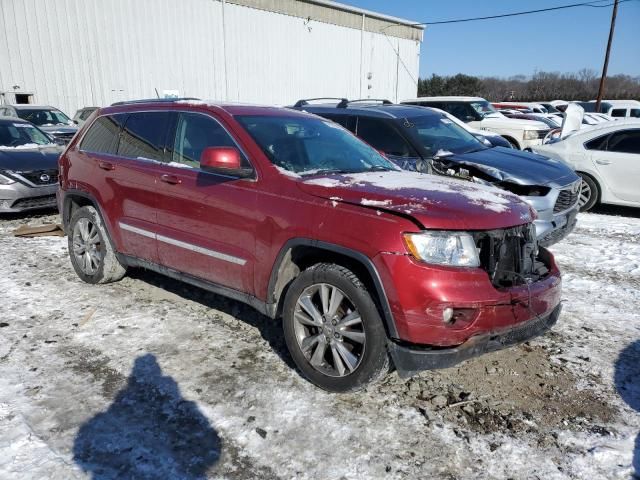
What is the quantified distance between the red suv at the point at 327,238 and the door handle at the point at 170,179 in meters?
0.01

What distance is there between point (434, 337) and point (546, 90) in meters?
71.5

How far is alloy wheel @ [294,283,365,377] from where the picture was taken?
10.00 ft

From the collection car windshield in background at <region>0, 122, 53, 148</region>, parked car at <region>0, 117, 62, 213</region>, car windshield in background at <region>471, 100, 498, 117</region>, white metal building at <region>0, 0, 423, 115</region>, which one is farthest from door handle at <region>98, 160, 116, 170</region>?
white metal building at <region>0, 0, 423, 115</region>

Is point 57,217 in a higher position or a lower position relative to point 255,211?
lower

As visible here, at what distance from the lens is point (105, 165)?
4.66 meters

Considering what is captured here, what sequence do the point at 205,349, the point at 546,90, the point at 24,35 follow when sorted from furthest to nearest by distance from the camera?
the point at 546,90, the point at 24,35, the point at 205,349

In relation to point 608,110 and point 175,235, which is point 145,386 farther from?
point 608,110

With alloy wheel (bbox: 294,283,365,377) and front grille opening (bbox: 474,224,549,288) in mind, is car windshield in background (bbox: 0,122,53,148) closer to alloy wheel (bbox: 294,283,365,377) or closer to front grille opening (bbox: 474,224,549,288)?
alloy wheel (bbox: 294,283,365,377)

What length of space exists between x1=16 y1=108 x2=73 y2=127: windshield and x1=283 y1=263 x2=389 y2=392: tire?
15.7m

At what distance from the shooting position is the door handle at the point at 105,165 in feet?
15.1

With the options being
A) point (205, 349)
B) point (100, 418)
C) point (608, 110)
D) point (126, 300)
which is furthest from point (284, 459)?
point (608, 110)

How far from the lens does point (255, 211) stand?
3.42 m

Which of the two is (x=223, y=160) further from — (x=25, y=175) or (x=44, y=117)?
(x=44, y=117)

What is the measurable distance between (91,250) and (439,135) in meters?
4.67
